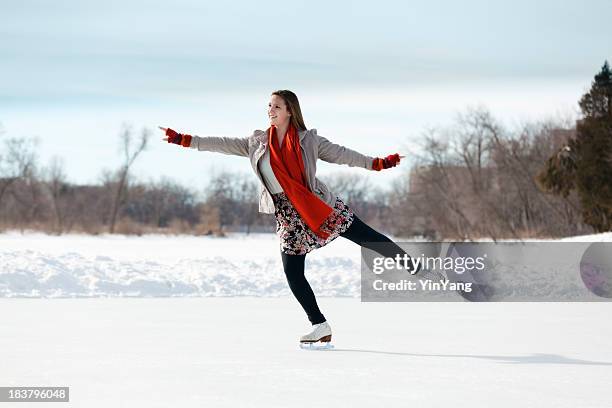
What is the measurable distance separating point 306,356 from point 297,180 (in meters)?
1.01

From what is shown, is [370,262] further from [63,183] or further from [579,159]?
[63,183]

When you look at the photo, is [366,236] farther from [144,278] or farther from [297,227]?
[144,278]

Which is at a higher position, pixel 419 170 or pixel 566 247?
pixel 419 170

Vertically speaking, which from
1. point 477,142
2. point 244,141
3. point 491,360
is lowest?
point 491,360

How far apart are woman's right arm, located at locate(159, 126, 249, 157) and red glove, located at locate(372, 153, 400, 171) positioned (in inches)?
30.5

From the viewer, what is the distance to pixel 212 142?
5031 mm

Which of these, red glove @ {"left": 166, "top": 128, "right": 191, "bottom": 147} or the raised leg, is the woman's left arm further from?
red glove @ {"left": 166, "top": 128, "right": 191, "bottom": 147}

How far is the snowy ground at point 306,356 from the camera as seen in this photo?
3562 mm

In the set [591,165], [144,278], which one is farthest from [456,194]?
[144,278]

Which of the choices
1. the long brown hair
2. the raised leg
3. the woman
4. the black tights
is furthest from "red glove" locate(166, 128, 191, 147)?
the raised leg

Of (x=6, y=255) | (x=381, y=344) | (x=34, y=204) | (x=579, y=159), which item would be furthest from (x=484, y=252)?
(x=34, y=204)

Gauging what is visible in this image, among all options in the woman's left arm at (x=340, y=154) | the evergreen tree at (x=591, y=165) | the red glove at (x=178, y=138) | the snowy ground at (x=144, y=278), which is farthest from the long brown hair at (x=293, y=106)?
the evergreen tree at (x=591, y=165)

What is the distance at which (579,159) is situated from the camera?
21.4 metres

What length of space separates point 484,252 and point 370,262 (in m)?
1.27
